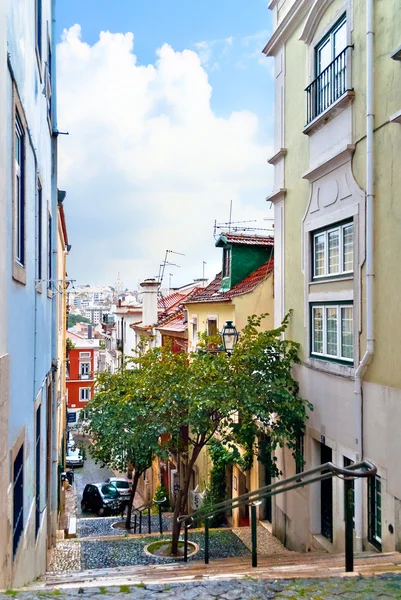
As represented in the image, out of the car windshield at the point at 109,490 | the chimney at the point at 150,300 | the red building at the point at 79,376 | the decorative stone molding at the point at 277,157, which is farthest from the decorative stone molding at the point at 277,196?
the red building at the point at 79,376

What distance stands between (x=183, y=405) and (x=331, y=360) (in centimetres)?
322

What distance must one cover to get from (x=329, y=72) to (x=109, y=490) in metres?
19.1

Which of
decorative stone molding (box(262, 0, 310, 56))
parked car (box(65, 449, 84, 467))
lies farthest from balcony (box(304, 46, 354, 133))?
parked car (box(65, 449, 84, 467))

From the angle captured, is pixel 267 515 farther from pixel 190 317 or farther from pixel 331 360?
pixel 190 317

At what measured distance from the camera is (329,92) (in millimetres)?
9836

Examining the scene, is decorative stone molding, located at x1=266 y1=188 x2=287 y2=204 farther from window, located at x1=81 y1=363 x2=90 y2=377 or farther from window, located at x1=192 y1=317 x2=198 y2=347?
window, located at x1=81 y1=363 x2=90 y2=377

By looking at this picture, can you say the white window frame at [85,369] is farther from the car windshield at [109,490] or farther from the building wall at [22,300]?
the building wall at [22,300]

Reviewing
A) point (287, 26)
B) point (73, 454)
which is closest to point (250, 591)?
point (287, 26)

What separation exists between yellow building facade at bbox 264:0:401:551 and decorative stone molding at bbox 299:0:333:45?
3 cm

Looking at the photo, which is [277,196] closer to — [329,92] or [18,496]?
[329,92]

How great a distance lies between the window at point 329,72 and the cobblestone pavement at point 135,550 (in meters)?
9.41

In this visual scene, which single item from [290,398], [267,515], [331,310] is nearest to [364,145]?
[331,310]

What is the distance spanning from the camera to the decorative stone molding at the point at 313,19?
9906 millimetres

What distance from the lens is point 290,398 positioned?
33.5 feet
